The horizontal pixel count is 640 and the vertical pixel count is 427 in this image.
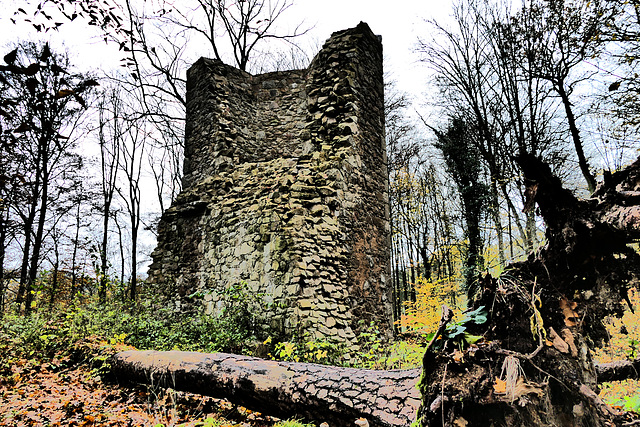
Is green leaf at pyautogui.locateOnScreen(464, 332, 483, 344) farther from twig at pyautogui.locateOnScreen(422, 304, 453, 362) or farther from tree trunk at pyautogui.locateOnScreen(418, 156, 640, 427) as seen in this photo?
twig at pyautogui.locateOnScreen(422, 304, 453, 362)

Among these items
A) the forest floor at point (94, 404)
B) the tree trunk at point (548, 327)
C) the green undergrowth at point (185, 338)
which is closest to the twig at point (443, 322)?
the tree trunk at point (548, 327)

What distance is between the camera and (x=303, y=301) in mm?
6070

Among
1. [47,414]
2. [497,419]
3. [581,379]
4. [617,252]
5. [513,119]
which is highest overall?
[513,119]

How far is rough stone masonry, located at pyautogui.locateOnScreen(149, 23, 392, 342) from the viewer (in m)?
6.53

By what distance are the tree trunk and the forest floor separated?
7.01 ft

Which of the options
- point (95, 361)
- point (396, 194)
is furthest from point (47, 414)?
point (396, 194)

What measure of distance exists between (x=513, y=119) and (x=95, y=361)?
11.5 meters

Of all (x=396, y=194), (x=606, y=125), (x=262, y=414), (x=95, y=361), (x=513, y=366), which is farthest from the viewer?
(x=396, y=194)

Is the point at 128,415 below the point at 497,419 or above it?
below

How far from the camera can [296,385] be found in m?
3.20

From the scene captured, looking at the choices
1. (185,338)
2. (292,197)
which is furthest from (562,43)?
(185,338)

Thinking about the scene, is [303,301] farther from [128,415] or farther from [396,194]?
[396,194]

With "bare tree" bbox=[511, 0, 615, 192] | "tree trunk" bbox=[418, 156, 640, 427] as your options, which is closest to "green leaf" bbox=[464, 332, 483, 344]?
"tree trunk" bbox=[418, 156, 640, 427]

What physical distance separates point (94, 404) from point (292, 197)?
4308 millimetres
